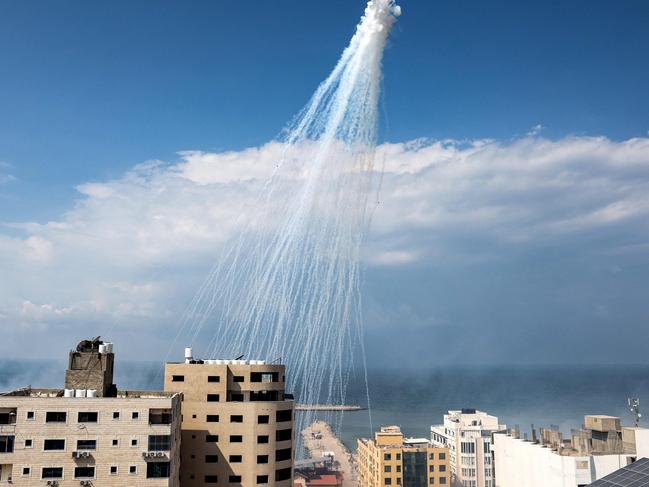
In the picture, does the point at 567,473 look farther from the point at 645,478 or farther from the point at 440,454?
the point at 440,454

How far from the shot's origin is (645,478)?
41625 mm

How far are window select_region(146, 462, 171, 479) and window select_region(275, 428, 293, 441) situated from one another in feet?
41.2

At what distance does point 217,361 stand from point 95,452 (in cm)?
1656

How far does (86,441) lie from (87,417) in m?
1.68

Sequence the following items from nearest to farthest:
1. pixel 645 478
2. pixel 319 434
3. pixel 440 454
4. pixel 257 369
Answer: pixel 645 478 < pixel 257 369 < pixel 440 454 < pixel 319 434

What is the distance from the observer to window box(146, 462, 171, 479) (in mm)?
43250

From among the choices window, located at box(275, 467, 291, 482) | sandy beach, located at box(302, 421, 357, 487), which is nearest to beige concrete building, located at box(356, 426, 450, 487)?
sandy beach, located at box(302, 421, 357, 487)

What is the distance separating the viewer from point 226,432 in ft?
174

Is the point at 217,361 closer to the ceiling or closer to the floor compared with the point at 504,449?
closer to the ceiling

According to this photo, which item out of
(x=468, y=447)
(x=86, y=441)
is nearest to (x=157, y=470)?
(x=86, y=441)

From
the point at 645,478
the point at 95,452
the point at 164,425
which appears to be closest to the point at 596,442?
the point at 645,478

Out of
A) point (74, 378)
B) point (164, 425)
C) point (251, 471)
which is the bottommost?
point (251, 471)

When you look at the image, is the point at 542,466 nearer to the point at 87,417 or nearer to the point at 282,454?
the point at 282,454

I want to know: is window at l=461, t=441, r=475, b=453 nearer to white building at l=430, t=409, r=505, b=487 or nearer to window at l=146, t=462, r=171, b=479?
white building at l=430, t=409, r=505, b=487
